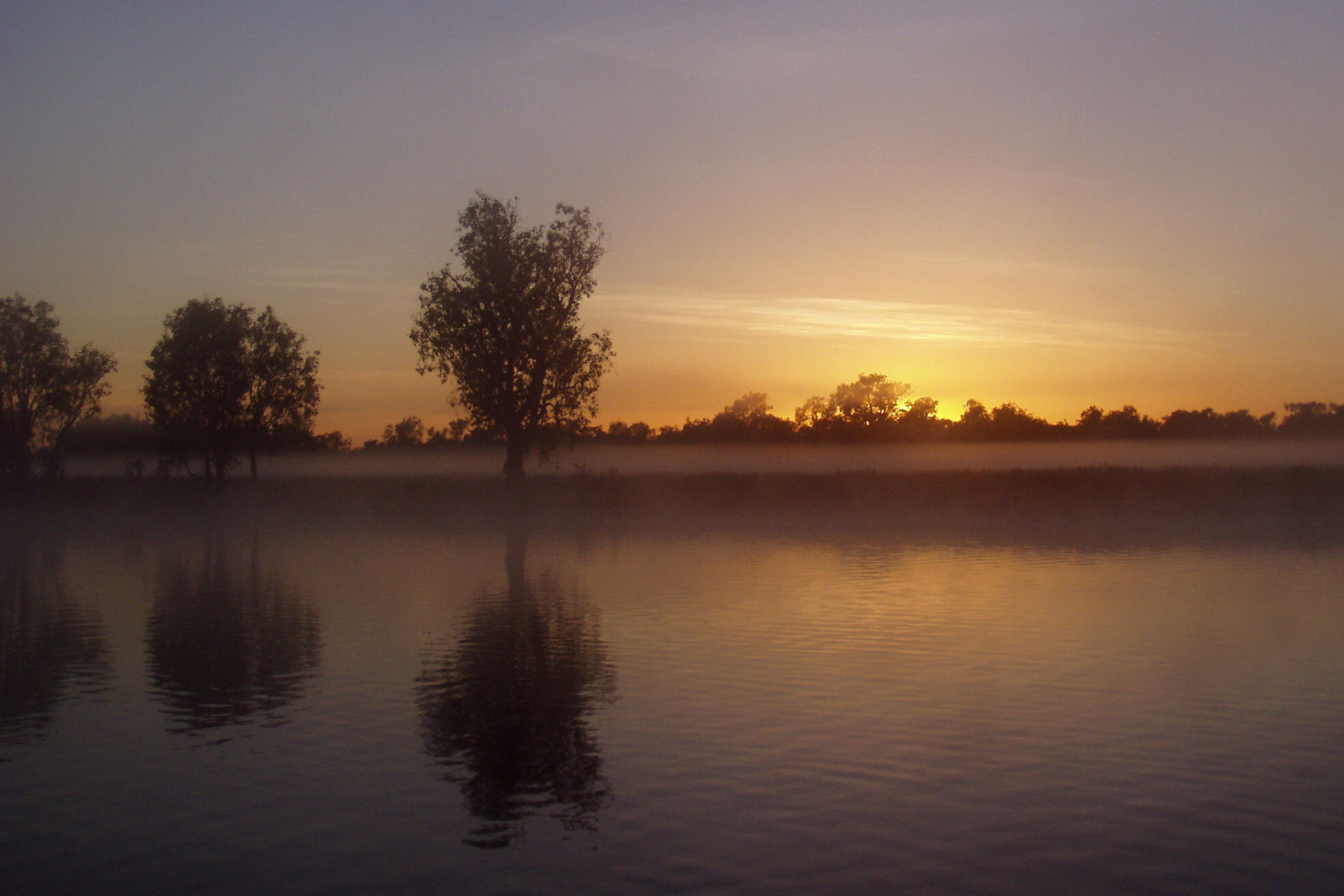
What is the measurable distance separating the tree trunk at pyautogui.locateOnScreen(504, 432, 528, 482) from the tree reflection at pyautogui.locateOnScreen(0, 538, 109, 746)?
101 ft

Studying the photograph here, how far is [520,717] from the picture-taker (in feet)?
48.0

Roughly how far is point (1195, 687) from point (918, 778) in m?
6.68

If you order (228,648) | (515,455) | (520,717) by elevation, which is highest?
(515,455)

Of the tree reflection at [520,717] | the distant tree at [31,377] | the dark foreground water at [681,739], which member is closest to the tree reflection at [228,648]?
the dark foreground water at [681,739]

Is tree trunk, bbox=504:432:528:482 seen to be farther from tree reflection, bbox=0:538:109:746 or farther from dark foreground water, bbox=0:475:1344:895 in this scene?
dark foreground water, bbox=0:475:1344:895

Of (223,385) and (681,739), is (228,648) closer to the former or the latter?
(681,739)

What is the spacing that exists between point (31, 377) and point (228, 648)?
77.9 metres

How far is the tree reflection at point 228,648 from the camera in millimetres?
15602

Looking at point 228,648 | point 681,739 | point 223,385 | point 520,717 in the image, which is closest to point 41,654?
point 228,648

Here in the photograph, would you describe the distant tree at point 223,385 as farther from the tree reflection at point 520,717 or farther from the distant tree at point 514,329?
the tree reflection at point 520,717

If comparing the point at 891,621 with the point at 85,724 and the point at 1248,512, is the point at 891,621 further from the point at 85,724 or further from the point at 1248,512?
the point at 1248,512

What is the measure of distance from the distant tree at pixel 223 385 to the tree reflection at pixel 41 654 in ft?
158

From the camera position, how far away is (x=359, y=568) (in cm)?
3716

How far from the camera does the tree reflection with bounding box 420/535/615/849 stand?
1089 cm
